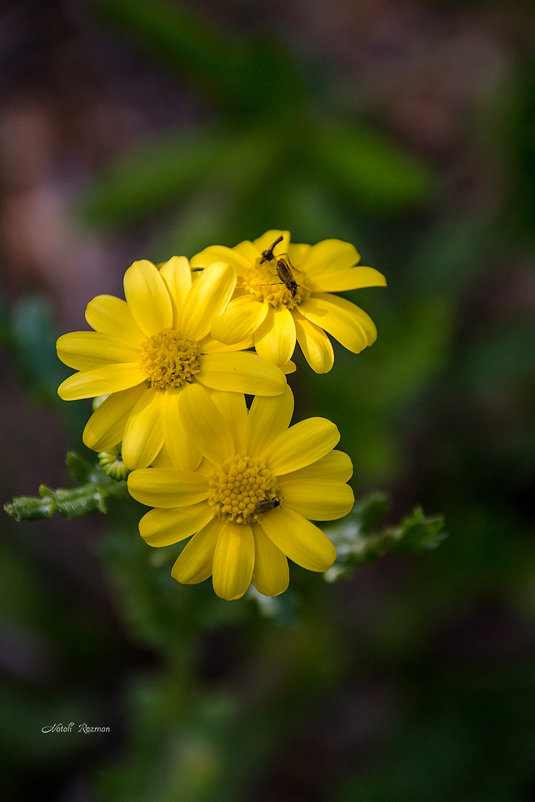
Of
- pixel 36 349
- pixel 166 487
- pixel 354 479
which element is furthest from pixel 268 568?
pixel 354 479

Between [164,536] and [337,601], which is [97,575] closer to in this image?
[337,601]

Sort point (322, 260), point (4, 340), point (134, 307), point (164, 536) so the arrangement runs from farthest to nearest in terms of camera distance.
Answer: point (4, 340), point (322, 260), point (134, 307), point (164, 536)

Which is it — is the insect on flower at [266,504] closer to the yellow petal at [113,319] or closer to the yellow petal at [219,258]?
the yellow petal at [113,319]

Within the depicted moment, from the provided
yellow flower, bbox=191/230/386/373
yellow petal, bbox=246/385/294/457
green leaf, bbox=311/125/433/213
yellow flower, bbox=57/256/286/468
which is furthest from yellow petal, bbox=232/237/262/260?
green leaf, bbox=311/125/433/213

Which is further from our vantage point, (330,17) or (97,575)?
(330,17)

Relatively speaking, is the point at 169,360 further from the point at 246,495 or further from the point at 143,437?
the point at 246,495

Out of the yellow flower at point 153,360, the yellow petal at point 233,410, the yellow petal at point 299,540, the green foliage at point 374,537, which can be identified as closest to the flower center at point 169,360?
the yellow flower at point 153,360

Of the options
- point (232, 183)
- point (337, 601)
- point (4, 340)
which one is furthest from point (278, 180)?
point (337, 601)

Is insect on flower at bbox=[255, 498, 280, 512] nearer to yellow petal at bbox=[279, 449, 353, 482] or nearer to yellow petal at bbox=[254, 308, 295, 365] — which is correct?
yellow petal at bbox=[279, 449, 353, 482]
